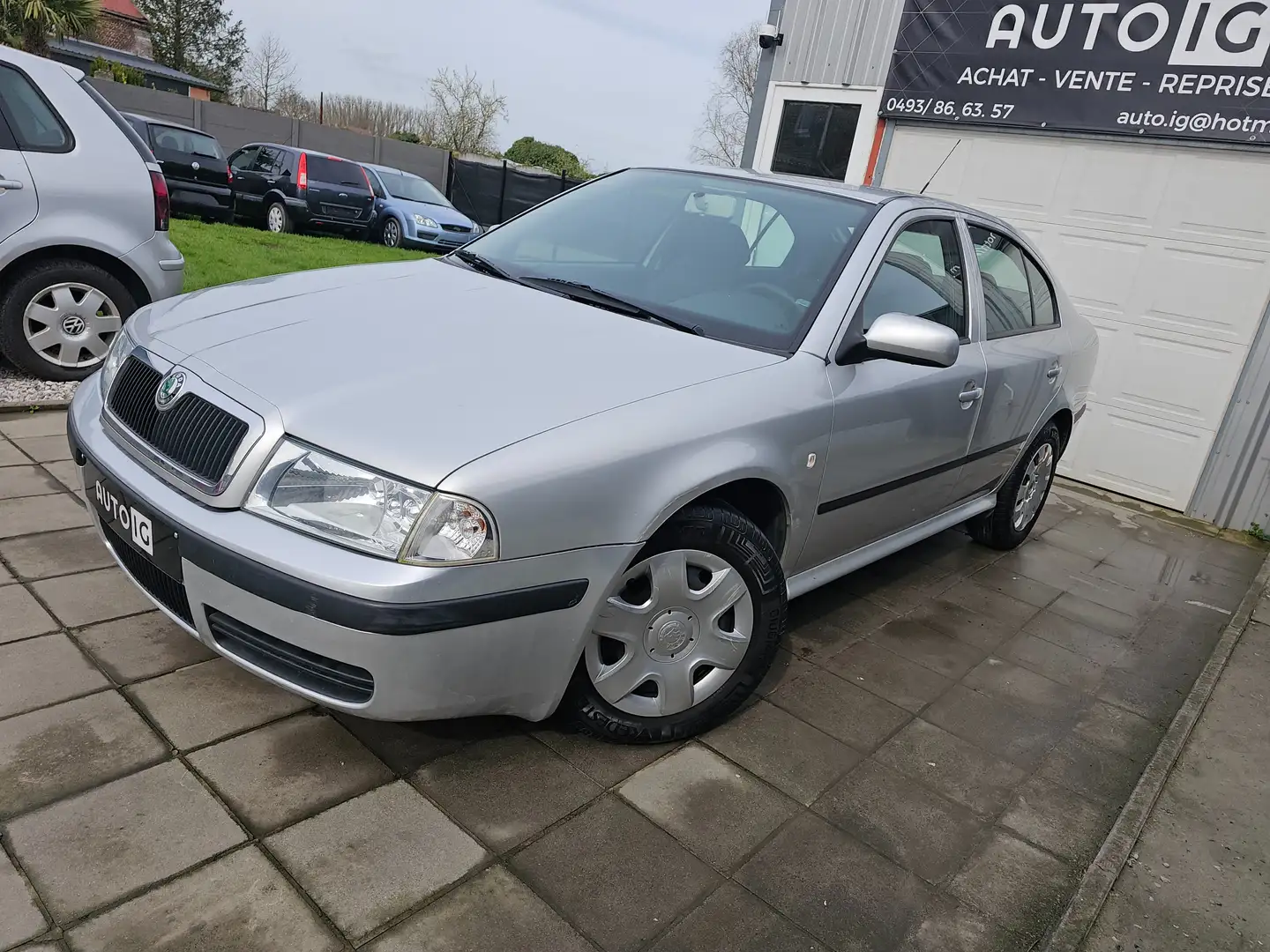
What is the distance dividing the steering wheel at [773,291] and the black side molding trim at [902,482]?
66 centimetres

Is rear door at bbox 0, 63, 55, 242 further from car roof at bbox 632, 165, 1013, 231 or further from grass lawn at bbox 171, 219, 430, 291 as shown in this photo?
car roof at bbox 632, 165, 1013, 231

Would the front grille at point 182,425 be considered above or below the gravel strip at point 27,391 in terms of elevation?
above

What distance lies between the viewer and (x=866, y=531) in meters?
3.42

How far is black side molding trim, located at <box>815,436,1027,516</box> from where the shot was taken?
10.0 feet

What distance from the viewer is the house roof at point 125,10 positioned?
41.2 m

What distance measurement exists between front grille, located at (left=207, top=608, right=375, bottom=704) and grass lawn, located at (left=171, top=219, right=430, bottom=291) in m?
5.86

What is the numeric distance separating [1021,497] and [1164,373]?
247 centimetres

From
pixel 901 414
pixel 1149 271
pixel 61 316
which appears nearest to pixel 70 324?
pixel 61 316

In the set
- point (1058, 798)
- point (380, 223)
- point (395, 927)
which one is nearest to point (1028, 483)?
point (1058, 798)

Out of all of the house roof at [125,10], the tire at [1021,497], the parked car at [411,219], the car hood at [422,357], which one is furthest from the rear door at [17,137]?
the house roof at [125,10]

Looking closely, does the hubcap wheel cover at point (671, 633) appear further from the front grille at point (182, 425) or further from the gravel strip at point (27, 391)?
the gravel strip at point (27, 391)

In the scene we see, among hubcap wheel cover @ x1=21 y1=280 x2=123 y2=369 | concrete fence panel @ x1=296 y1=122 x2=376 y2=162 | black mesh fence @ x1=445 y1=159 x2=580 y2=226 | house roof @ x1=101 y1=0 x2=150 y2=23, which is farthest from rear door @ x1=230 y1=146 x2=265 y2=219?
house roof @ x1=101 y1=0 x2=150 y2=23

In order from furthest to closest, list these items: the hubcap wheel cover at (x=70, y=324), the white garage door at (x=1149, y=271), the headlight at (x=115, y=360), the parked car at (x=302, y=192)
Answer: the parked car at (x=302, y=192) < the white garage door at (x=1149, y=271) < the hubcap wheel cover at (x=70, y=324) < the headlight at (x=115, y=360)

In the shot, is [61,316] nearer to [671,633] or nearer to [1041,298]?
[671,633]
